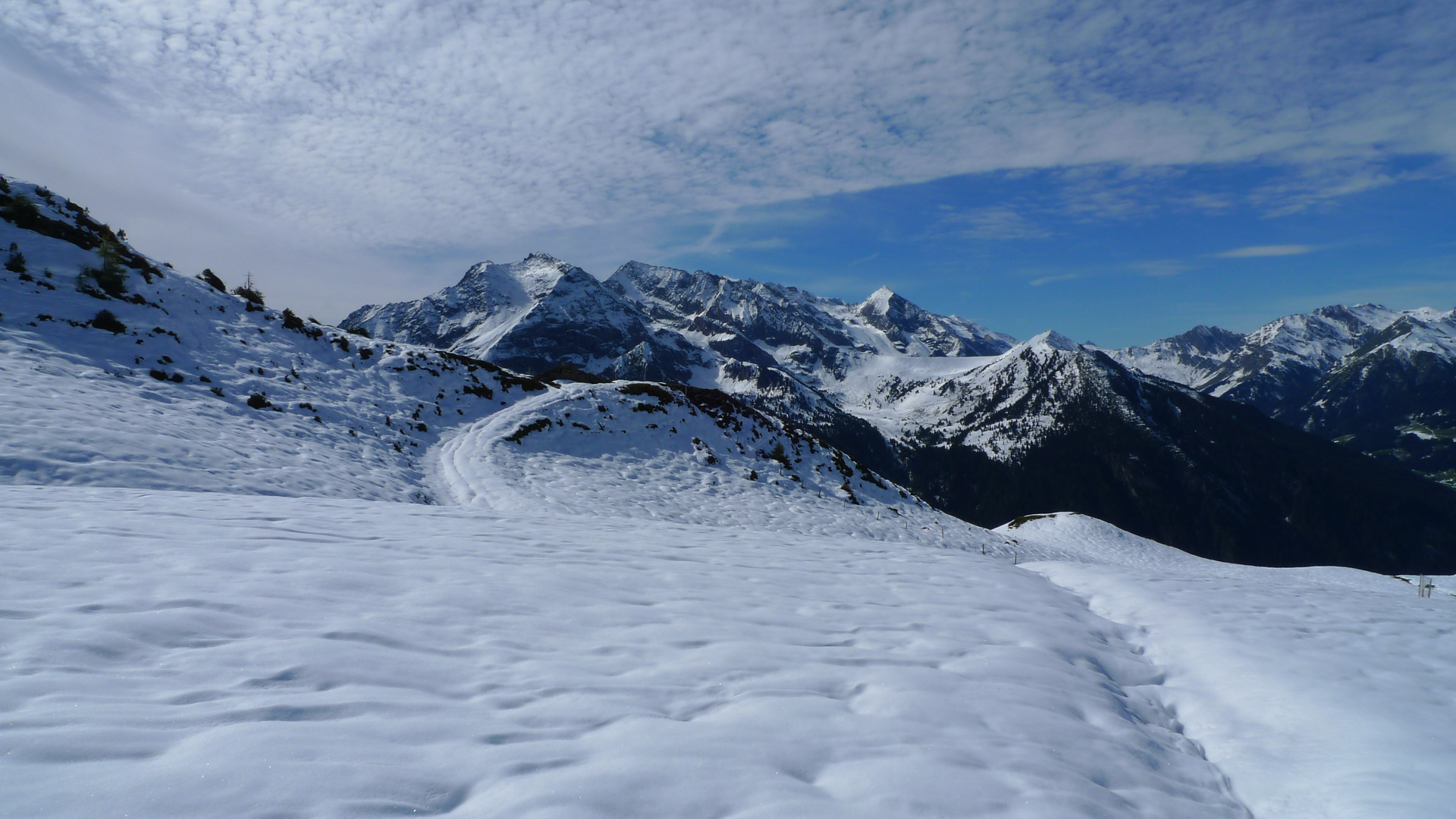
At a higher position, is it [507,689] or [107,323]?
[107,323]

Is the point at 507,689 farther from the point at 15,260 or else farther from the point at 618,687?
the point at 15,260

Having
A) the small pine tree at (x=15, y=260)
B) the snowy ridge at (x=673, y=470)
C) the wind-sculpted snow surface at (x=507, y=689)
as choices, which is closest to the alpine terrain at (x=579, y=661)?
the wind-sculpted snow surface at (x=507, y=689)

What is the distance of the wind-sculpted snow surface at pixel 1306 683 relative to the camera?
15.6ft

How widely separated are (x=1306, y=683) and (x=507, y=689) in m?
8.58

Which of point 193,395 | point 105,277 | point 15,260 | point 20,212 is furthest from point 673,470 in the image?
point 20,212

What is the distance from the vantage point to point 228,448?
1401 centimetres

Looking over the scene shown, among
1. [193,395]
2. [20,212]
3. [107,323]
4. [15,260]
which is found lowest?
[193,395]

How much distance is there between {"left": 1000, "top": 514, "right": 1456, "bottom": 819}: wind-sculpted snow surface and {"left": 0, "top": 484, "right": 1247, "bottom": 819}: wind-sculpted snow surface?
1.33 ft

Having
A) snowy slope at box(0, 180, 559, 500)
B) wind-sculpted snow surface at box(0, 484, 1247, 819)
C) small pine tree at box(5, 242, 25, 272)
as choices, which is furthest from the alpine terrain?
small pine tree at box(5, 242, 25, 272)

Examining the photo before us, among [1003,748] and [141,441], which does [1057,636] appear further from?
[141,441]

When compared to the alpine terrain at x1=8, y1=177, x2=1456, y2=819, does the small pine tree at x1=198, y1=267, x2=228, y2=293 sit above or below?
above

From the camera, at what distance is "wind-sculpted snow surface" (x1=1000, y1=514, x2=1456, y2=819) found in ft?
15.6

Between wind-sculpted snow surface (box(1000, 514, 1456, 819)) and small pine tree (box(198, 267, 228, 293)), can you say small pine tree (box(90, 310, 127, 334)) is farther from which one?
wind-sculpted snow surface (box(1000, 514, 1456, 819))

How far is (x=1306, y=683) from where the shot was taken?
6578mm
